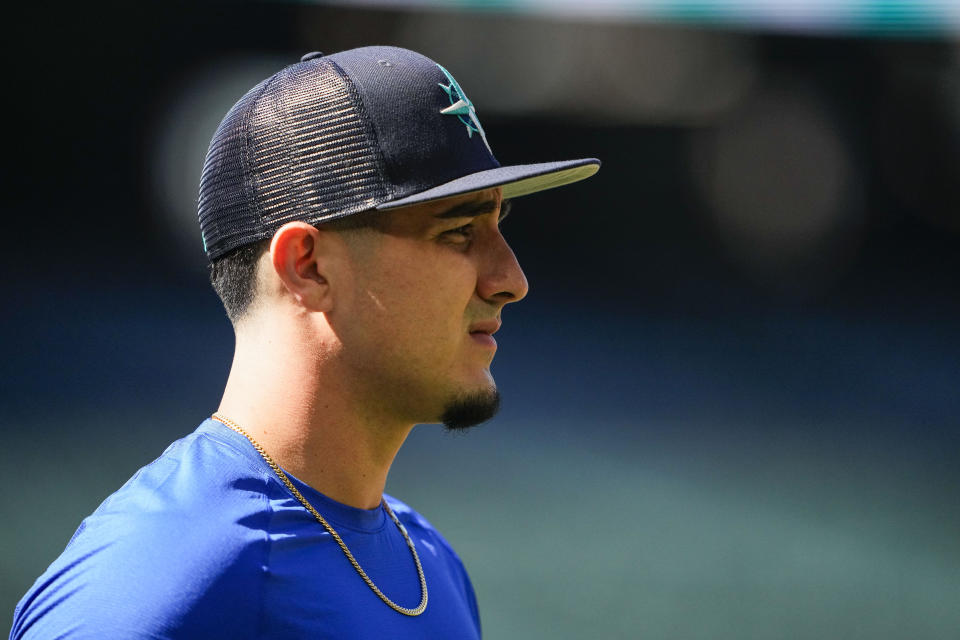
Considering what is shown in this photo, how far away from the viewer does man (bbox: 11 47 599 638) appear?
46.8 inches

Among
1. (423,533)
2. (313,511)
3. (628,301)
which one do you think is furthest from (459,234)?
(628,301)

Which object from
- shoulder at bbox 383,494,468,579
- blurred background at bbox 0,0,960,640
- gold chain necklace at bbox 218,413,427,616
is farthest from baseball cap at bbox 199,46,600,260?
blurred background at bbox 0,0,960,640

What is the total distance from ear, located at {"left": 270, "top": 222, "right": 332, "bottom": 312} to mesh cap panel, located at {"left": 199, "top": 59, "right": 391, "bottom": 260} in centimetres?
2

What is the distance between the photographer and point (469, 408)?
4.26 feet

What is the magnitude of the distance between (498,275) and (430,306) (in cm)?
10

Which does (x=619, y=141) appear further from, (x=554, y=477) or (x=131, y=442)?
(x=131, y=442)

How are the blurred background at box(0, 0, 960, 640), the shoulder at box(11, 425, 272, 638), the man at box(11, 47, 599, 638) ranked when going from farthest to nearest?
the blurred background at box(0, 0, 960, 640) → the man at box(11, 47, 599, 638) → the shoulder at box(11, 425, 272, 638)

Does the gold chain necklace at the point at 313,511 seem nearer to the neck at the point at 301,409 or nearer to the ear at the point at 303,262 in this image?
the neck at the point at 301,409

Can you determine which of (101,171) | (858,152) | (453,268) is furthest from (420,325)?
(858,152)

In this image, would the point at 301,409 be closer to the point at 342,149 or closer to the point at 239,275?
the point at 239,275

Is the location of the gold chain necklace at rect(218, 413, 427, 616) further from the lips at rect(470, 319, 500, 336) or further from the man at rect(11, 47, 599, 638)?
the lips at rect(470, 319, 500, 336)

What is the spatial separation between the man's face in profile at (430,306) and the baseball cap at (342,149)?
2.1 inches

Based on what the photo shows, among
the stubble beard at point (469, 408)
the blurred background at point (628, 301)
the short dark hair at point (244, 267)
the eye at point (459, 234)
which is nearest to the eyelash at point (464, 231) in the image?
the eye at point (459, 234)

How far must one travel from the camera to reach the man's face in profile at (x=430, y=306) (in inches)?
48.9
